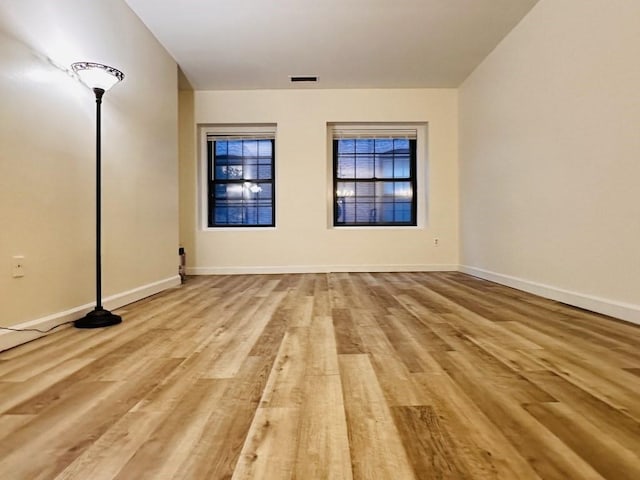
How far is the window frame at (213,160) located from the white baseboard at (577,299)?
3.00m

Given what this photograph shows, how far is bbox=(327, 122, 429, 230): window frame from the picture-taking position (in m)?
5.36

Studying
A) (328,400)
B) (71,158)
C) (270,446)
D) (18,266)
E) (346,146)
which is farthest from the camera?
(346,146)

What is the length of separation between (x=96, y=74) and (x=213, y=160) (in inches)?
124

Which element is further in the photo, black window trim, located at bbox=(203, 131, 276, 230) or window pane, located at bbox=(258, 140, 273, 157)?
window pane, located at bbox=(258, 140, 273, 157)

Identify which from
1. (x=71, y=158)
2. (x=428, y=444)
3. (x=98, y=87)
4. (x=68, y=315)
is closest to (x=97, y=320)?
(x=68, y=315)

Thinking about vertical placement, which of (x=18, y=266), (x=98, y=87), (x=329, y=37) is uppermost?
(x=329, y=37)

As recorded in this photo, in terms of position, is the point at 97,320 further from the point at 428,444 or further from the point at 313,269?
the point at 313,269

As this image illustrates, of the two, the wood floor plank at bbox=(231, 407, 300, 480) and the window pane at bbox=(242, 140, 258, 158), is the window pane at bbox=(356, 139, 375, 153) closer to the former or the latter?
the window pane at bbox=(242, 140, 258, 158)

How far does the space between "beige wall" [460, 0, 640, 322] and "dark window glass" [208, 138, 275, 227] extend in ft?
9.26

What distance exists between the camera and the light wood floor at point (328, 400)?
34.4 inches

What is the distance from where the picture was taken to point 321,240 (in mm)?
5184

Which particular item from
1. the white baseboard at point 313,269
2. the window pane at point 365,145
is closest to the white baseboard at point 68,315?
the white baseboard at point 313,269

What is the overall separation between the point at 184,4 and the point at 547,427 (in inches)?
146

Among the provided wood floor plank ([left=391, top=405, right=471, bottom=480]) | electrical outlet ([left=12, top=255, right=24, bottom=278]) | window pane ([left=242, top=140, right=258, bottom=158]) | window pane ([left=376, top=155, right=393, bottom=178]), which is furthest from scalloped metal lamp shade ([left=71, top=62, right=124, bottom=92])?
window pane ([left=376, top=155, right=393, bottom=178])
